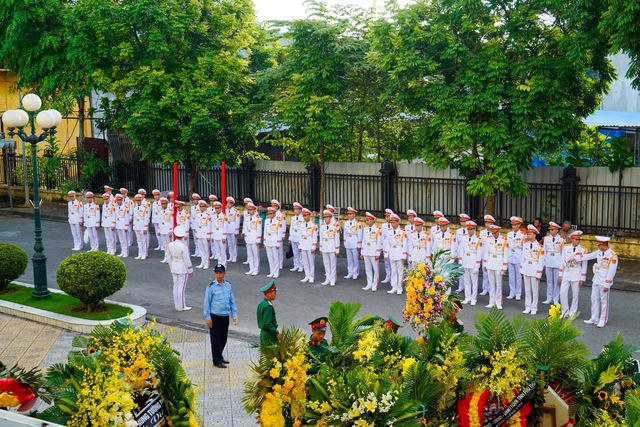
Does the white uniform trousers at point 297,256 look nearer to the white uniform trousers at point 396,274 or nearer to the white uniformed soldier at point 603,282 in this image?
the white uniform trousers at point 396,274

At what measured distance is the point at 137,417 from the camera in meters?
6.40

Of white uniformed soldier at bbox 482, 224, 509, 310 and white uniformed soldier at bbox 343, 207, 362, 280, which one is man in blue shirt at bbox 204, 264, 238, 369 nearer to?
white uniformed soldier at bbox 482, 224, 509, 310

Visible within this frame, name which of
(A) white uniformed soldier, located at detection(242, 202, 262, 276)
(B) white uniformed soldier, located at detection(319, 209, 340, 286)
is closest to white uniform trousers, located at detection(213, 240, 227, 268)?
(A) white uniformed soldier, located at detection(242, 202, 262, 276)

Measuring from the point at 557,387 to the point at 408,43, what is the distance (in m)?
12.8

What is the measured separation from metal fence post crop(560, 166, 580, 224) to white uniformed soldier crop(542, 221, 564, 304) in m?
3.87

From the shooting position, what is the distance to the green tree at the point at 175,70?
22.2 meters

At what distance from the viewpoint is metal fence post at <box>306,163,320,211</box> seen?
2352cm

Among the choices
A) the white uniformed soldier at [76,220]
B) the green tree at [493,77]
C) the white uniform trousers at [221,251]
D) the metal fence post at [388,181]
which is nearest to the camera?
the green tree at [493,77]

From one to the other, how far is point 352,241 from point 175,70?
338 inches

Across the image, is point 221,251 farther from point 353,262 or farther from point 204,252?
point 353,262

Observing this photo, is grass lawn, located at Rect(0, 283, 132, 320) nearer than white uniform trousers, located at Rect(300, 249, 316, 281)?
Yes

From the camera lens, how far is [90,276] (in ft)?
44.1

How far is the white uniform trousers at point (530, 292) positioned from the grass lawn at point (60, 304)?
755cm

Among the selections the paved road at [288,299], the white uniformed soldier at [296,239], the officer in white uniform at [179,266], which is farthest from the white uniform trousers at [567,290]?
the officer in white uniform at [179,266]
